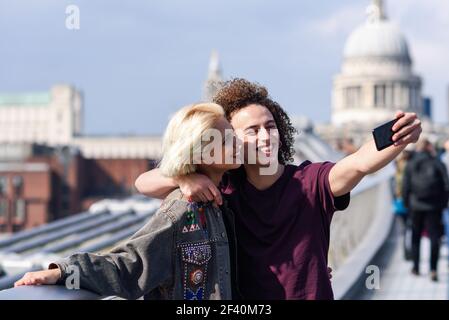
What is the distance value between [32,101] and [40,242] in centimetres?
12173

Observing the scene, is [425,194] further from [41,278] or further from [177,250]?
[41,278]

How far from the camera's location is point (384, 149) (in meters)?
2.01

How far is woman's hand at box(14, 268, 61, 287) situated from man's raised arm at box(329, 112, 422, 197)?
23.4 inches

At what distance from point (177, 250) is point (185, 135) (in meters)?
0.22

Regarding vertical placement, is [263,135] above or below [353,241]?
above

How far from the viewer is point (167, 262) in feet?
6.45

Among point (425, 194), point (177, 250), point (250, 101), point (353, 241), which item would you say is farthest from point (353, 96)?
point (177, 250)

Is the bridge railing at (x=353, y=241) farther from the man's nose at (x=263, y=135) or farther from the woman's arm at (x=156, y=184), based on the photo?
the man's nose at (x=263, y=135)

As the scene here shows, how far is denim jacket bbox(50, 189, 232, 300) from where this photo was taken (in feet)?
6.32

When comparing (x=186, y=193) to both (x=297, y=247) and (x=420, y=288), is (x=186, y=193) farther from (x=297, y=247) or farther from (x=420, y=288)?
(x=420, y=288)

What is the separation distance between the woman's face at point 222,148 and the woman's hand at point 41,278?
369 mm

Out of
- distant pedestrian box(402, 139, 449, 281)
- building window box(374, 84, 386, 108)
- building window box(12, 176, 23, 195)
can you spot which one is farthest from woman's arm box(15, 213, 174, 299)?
building window box(374, 84, 386, 108)

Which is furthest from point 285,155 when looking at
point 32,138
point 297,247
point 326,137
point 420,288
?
point 32,138

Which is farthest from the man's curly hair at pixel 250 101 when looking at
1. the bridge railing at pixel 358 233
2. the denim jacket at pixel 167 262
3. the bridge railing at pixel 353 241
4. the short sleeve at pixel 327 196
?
the bridge railing at pixel 358 233
